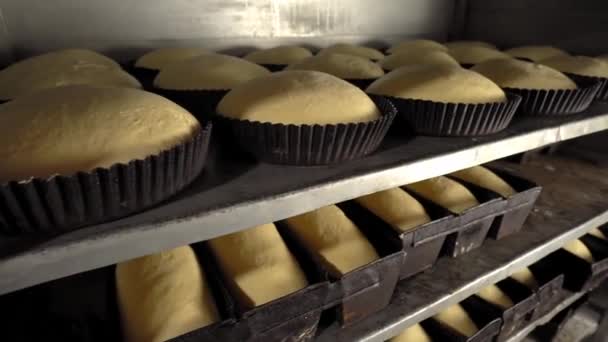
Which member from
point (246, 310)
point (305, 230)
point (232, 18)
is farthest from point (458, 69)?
point (232, 18)

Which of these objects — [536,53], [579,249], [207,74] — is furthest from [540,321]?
[207,74]

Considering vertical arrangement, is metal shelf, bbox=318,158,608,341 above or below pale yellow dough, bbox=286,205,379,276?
below

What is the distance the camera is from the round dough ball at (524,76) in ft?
3.45

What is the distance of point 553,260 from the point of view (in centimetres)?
140

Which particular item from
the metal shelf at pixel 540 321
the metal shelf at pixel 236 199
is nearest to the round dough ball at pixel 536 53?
the metal shelf at pixel 236 199

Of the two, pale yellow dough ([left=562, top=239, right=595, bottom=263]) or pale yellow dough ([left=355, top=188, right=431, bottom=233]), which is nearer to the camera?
pale yellow dough ([left=355, top=188, right=431, bottom=233])

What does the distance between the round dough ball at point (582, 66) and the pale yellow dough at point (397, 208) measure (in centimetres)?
76

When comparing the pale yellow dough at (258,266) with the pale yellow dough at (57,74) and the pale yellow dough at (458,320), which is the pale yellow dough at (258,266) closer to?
the pale yellow dough at (57,74)

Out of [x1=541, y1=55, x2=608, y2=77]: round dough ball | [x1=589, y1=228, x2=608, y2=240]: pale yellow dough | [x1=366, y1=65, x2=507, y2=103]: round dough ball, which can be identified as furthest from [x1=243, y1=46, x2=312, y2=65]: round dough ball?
[x1=589, y1=228, x2=608, y2=240]: pale yellow dough

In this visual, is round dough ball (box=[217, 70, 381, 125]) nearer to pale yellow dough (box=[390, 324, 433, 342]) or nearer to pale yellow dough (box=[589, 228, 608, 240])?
pale yellow dough (box=[390, 324, 433, 342])

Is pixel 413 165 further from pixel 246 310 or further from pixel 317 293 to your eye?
pixel 246 310

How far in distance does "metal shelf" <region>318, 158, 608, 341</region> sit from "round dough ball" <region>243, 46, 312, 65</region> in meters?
0.81

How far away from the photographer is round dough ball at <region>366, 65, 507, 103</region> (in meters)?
0.88

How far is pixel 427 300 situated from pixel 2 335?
34.8 inches
